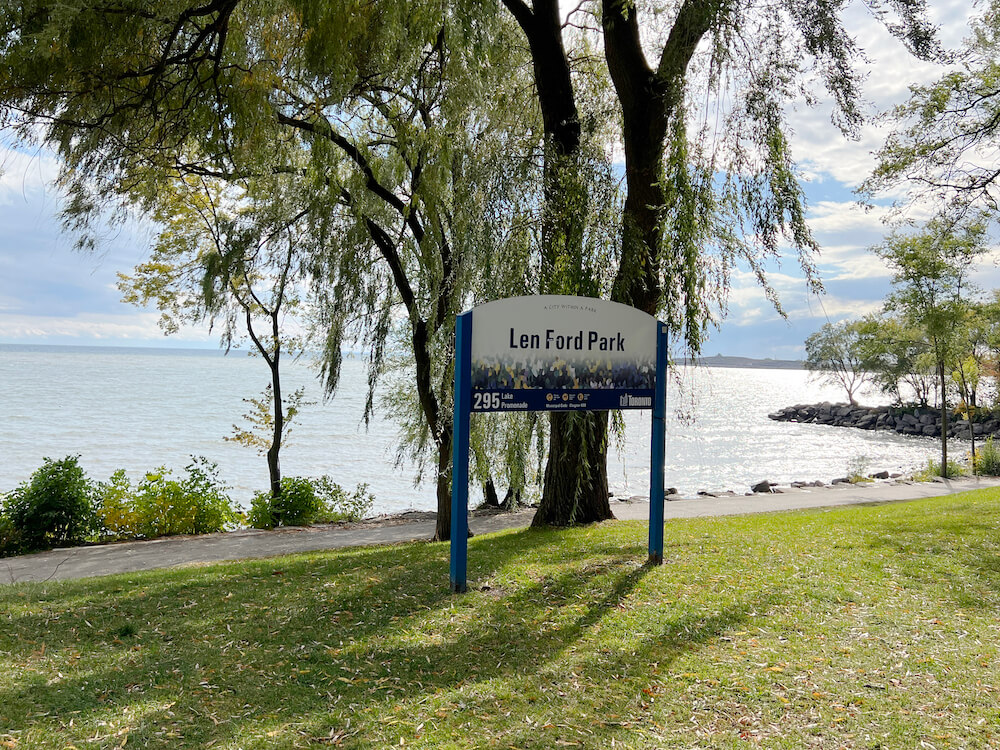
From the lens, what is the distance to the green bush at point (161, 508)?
1027 centimetres

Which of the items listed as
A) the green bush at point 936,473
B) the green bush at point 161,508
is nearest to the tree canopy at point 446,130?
the green bush at point 161,508

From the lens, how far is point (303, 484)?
1260 cm

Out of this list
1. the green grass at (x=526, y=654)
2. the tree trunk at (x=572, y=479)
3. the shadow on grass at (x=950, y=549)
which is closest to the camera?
the green grass at (x=526, y=654)

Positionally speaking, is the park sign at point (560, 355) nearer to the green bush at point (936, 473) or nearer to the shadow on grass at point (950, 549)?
the shadow on grass at point (950, 549)

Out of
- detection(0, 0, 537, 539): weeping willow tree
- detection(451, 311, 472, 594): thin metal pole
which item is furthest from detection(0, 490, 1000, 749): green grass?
detection(0, 0, 537, 539): weeping willow tree

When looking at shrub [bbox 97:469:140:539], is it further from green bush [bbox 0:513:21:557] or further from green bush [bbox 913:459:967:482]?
green bush [bbox 913:459:967:482]

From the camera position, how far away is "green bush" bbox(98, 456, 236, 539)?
1027 centimetres

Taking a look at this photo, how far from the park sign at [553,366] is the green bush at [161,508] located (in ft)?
24.0

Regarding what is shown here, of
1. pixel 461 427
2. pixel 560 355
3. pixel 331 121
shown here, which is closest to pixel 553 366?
pixel 560 355

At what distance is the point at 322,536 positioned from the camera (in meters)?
10.5

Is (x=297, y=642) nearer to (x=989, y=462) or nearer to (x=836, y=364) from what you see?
(x=989, y=462)

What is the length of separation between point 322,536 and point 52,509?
3682 millimetres

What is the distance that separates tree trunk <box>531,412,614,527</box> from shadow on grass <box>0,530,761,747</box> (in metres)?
1.98

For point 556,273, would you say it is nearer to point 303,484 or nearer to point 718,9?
point 718,9
